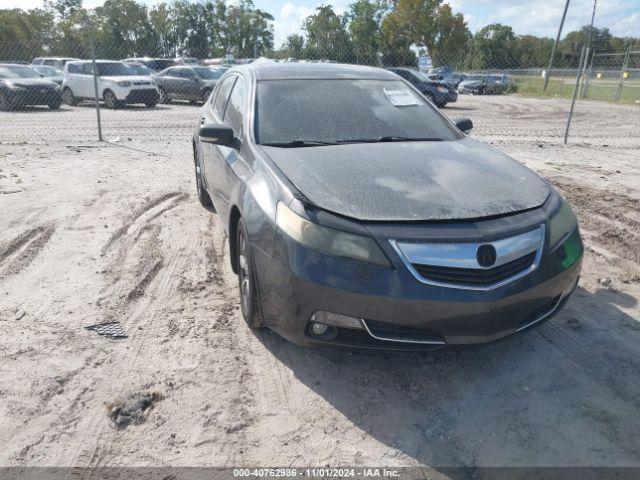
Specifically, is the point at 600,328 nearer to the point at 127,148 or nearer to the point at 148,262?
the point at 148,262

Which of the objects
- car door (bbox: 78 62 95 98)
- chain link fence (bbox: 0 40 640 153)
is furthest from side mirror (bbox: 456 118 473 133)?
car door (bbox: 78 62 95 98)

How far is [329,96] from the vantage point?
13.8ft

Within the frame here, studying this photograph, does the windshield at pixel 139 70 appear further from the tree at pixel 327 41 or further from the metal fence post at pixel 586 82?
the metal fence post at pixel 586 82

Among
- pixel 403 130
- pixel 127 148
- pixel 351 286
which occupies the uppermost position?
pixel 403 130

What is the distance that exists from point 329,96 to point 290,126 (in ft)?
1.77

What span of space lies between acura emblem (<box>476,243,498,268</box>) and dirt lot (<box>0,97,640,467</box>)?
19.6 inches

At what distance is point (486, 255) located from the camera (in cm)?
261

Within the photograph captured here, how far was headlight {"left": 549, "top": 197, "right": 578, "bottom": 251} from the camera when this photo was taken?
9.50 feet

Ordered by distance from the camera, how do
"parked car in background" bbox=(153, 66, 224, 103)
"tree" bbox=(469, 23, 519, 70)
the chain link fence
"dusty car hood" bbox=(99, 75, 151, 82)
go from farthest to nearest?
"tree" bbox=(469, 23, 519, 70) → "parked car in background" bbox=(153, 66, 224, 103) → "dusty car hood" bbox=(99, 75, 151, 82) → the chain link fence

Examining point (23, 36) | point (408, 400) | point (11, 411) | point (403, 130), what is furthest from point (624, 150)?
point (23, 36)

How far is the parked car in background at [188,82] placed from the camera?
2070 centimetres

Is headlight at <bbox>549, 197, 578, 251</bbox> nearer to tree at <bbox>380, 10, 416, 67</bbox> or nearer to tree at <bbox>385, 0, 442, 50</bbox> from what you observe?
tree at <bbox>380, 10, 416, 67</bbox>

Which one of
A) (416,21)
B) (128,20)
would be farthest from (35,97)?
(416,21)

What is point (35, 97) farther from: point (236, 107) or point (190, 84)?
point (236, 107)
